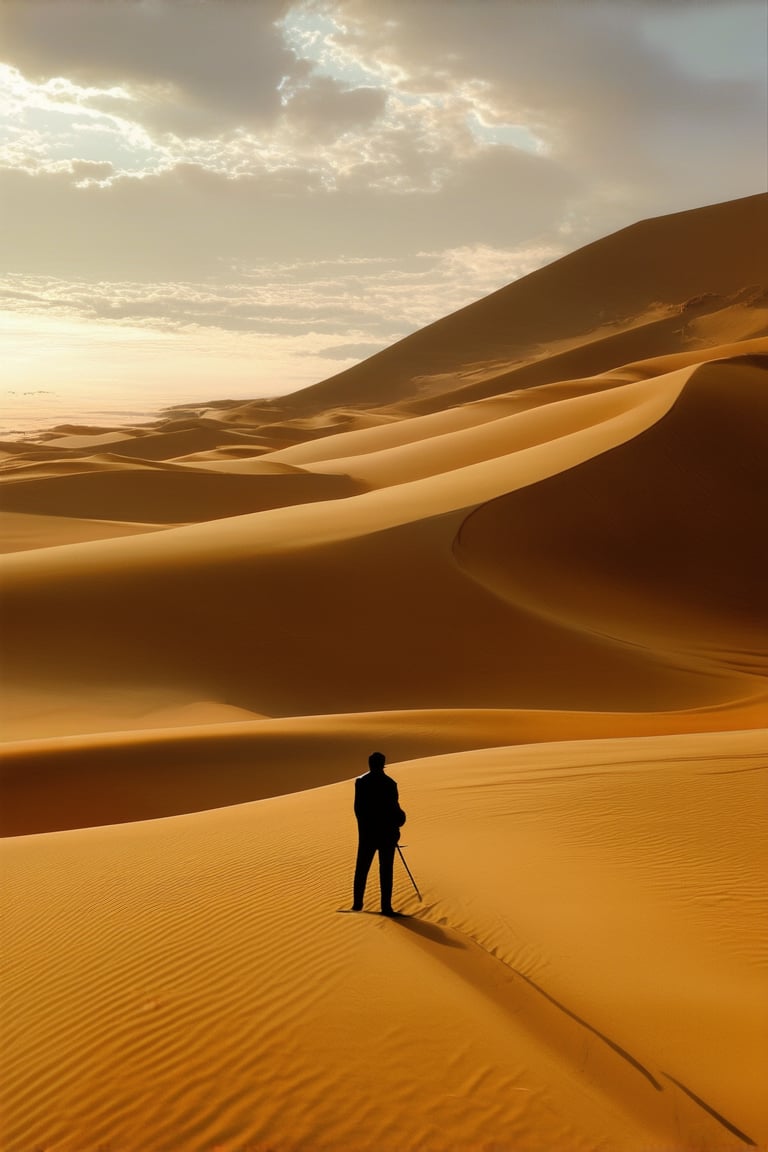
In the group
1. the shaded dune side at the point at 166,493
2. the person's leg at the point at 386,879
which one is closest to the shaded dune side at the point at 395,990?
the person's leg at the point at 386,879

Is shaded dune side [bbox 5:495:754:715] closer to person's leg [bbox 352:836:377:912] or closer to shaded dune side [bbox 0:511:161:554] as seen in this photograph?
shaded dune side [bbox 0:511:161:554]

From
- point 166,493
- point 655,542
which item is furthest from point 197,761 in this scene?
point 166,493

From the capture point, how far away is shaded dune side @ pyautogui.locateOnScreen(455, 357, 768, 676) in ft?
75.1

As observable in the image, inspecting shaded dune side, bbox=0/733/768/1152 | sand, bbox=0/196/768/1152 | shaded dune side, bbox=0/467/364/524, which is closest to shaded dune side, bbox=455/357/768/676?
sand, bbox=0/196/768/1152

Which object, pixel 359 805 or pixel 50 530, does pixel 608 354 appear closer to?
pixel 50 530

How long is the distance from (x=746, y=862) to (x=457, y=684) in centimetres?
1130

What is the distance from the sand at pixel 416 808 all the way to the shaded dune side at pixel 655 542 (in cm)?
10

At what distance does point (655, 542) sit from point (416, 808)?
1783 cm

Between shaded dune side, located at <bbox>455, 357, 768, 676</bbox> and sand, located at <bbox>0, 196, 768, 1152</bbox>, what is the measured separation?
105 millimetres

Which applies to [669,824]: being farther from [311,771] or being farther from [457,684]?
[457,684]

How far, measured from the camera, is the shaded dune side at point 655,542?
2289 centimetres

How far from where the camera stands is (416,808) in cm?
998

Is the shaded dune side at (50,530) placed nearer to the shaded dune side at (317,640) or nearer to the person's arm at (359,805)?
the shaded dune side at (317,640)

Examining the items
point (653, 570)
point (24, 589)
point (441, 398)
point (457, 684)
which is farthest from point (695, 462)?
point (441, 398)
